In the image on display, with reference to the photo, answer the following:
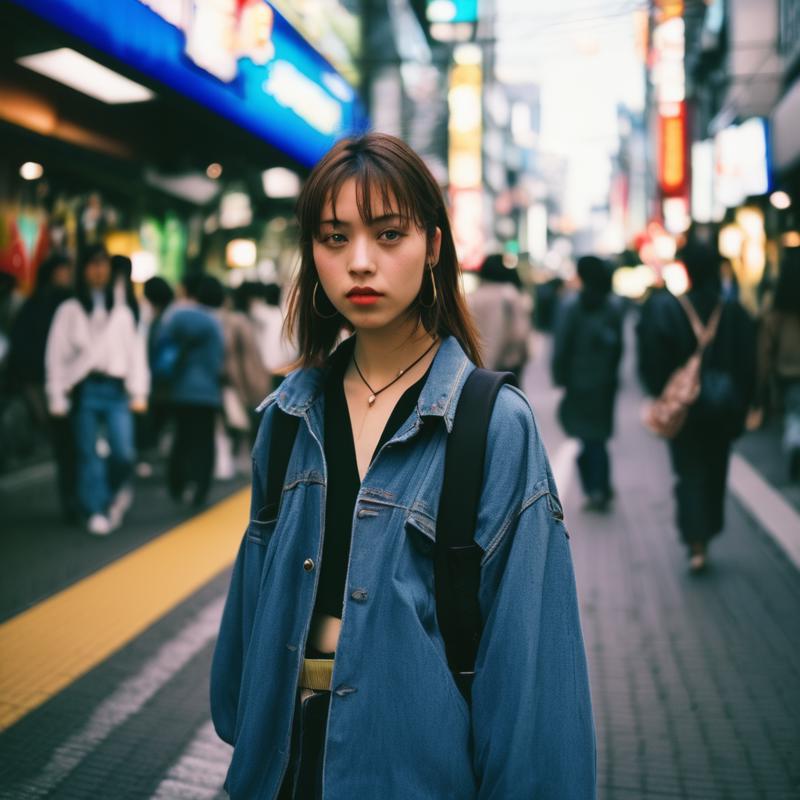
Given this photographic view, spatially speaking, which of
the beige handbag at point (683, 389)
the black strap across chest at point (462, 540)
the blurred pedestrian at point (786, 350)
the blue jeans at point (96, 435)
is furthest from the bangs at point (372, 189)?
the blurred pedestrian at point (786, 350)

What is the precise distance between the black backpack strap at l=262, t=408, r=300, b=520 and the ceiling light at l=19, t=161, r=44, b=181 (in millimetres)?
10400

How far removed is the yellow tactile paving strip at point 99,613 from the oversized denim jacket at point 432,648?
9.54 feet

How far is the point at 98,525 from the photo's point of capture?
7.55m

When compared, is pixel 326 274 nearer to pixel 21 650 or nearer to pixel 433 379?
pixel 433 379

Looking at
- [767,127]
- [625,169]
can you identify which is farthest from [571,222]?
[767,127]

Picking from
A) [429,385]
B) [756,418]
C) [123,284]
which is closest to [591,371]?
[756,418]

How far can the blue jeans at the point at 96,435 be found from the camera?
Result: 7.41 meters

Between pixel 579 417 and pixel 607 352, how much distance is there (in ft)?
2.02

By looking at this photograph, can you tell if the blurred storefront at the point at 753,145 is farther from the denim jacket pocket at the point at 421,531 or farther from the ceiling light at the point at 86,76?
the denim jacket pocket at the point at 421,531

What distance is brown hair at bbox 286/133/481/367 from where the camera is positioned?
5.91 ft

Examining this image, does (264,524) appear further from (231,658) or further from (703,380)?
(703,380)

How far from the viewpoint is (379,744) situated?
5.56 feet

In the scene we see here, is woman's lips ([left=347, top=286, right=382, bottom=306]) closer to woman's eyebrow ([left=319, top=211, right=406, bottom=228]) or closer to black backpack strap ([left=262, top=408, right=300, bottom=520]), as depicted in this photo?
woman's eyebrow ([left=319, top=211, right=406, bottom=228])

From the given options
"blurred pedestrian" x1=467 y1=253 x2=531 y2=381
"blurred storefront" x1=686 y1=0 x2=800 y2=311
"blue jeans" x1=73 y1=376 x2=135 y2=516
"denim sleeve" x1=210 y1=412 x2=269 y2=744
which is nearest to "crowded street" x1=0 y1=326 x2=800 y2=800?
"blue jeans" x1=73 y1=376 x2=135 y2=516
